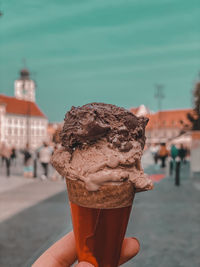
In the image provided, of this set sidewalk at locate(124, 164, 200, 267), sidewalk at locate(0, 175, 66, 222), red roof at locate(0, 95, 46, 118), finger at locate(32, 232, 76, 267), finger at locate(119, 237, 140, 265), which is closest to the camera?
finger at locate(32, 232, 76, 267)

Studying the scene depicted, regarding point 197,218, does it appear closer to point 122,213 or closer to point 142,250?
point 142,250

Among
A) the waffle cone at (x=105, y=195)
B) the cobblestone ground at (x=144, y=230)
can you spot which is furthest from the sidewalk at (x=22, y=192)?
the waffle cone at (x=105, y=195)

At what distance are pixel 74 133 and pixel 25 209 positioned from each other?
6.04m

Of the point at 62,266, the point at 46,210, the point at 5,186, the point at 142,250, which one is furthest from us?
the point at 5,186

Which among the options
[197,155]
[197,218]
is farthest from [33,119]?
[197,218]

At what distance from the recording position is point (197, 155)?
13.9 m

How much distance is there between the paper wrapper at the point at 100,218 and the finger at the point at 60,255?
141 millimetres

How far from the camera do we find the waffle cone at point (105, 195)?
2219 mm

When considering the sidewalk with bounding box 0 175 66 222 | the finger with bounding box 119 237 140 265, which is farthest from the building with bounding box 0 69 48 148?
the finger with bounding box 119 237 140 265

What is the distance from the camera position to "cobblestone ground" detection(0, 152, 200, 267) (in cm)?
481

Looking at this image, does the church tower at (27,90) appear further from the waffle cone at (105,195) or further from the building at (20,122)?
the waffle cone at (105,195)

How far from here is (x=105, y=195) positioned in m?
2.22

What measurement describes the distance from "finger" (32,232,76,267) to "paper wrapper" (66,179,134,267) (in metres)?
0.14

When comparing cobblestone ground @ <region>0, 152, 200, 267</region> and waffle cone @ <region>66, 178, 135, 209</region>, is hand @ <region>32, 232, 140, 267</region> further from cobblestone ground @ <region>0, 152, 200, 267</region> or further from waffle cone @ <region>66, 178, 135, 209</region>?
cobblestone ground @ <region>0, 152, 200, 267</region>
